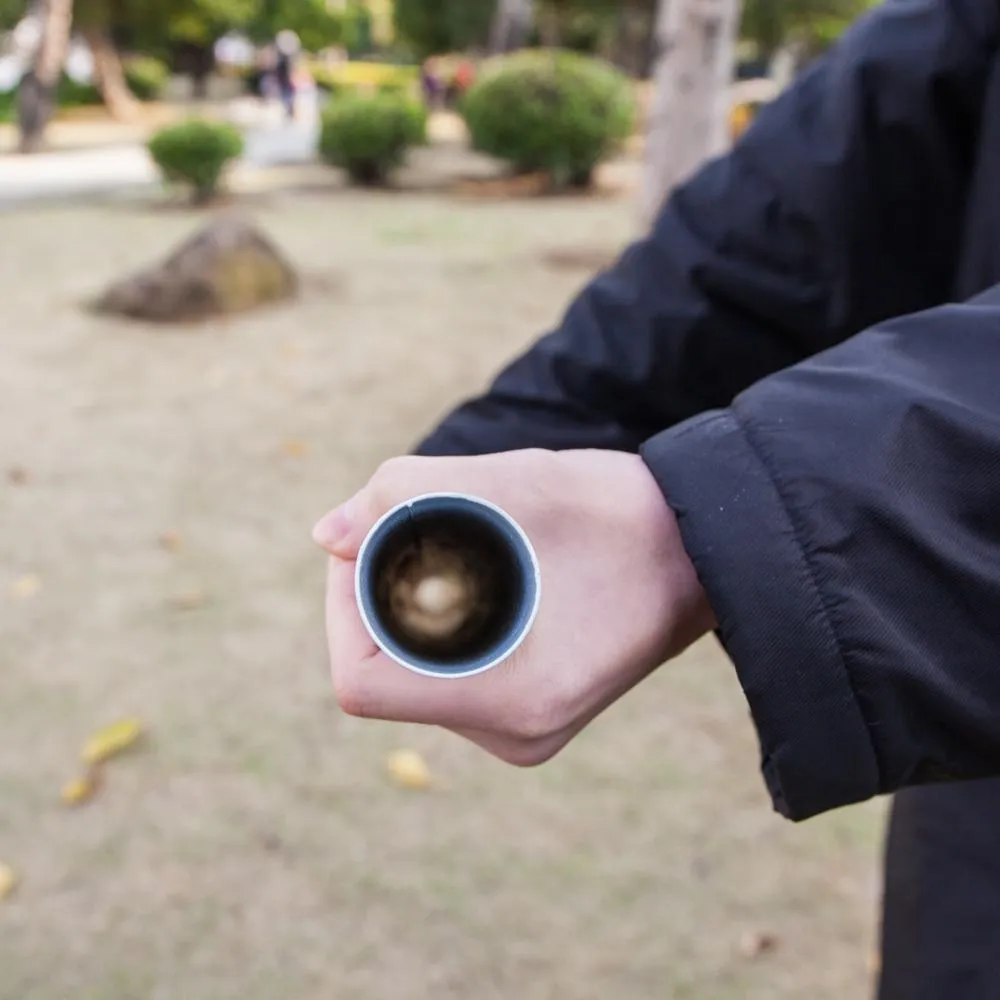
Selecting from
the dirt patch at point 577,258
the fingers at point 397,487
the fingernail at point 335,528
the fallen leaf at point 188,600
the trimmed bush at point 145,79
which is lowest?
the trimmed bush at point 145,79

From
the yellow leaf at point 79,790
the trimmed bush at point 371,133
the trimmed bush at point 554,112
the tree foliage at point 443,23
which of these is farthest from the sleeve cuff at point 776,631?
the tree foliage at point 443,23

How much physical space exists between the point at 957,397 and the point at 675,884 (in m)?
1.98

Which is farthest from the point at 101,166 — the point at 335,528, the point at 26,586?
the point at 335,528

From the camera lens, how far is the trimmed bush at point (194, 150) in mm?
11297

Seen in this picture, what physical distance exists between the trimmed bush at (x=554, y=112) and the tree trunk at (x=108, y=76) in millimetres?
12711

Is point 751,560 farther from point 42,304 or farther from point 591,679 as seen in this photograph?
point 42,304

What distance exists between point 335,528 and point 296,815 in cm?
201

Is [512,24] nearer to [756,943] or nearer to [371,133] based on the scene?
[371,133]

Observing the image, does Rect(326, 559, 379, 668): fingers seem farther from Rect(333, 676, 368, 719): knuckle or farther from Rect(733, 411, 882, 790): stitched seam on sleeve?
Rect(733, 411, 882, 790): stitched seam on sleeve

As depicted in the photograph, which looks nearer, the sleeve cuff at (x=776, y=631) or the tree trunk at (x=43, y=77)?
the sleeve cuff at (x=776, y=631)

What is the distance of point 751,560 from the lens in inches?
29.3

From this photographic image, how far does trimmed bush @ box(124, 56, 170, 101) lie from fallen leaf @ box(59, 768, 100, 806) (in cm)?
2666

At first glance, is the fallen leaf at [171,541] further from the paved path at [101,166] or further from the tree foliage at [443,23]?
the tree foliage at [443,23]

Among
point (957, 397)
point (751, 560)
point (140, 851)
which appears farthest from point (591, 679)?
point (140, 851)
